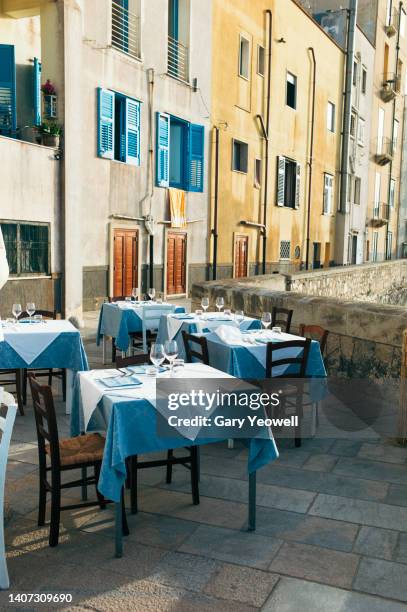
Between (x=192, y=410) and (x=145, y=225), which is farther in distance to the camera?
(x=145, y=225)

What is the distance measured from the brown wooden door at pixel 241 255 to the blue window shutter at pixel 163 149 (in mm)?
4427

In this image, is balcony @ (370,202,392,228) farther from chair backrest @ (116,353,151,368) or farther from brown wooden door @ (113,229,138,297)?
chair backrest @ (116,353,151,368)

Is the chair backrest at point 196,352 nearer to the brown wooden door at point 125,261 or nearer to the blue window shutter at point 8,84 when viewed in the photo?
the blue window shutter at point 8,84

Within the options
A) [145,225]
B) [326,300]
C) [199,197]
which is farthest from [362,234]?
[326,300]

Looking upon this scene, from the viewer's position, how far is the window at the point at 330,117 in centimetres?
2555

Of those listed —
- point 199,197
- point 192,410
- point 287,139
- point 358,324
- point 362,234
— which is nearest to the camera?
point 192,410

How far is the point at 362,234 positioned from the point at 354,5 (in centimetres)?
1082

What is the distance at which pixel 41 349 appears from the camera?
6055mm

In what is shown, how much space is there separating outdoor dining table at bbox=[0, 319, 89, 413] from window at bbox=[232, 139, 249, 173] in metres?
14.2

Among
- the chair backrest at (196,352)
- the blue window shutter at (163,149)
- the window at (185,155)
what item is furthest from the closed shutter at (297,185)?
the chair backrest at (196,352)

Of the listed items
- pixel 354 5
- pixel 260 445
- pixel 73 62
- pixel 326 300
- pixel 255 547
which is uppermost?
pixel 354 5

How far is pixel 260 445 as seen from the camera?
385 cm

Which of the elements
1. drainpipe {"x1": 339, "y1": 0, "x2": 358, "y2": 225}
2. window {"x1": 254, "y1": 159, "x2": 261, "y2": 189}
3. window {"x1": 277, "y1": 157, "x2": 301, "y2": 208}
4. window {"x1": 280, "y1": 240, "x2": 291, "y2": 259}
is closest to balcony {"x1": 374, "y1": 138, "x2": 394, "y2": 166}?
drainpipe {"x1": 339, "y1": 0, "x2": 358, "y2": 225}

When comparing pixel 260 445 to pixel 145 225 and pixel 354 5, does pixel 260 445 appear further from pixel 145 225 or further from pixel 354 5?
pixel 354 5
